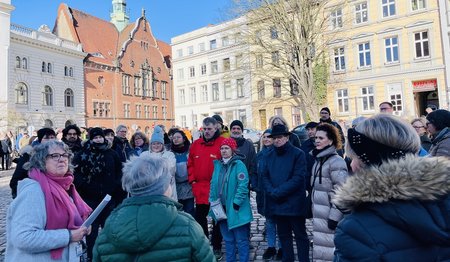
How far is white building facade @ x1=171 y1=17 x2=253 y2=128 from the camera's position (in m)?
42.2

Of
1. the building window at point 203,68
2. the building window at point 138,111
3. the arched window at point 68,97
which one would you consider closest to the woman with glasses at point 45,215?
the arched window at point 68,97

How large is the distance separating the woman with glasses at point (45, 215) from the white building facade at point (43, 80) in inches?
1324

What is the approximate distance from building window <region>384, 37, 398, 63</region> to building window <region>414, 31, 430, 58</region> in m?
1.56

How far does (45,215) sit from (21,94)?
134 ft

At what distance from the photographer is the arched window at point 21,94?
36781 mm

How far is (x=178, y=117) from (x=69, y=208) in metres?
47.3

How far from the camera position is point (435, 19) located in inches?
1043

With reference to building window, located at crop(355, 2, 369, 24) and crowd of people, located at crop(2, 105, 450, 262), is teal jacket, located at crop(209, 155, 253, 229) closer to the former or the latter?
crowd of people, located at crop(2, 105, 450, 262)

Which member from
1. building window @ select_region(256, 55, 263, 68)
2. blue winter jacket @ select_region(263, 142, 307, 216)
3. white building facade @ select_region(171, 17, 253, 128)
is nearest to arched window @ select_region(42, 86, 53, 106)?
white building facade @ select_region(171, 17, 253, 128)

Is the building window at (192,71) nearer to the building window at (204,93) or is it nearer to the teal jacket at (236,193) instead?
the building window at (204,93)

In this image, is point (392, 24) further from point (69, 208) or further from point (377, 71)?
point (69, 208)

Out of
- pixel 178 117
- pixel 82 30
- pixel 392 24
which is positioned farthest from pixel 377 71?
pixel 82 30

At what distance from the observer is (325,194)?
395cm

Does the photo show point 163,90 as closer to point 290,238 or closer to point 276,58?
point 276,58
